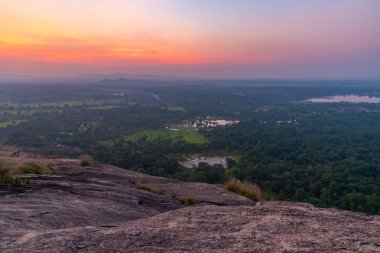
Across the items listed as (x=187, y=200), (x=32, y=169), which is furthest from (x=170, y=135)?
(x=187, y=200)

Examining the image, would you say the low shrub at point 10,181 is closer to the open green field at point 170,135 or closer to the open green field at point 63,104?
the open green field at point 170,135

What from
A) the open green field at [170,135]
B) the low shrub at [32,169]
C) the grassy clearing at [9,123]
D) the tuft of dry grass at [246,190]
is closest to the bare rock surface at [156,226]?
the low shrub at [32,169]

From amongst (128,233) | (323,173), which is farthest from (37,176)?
(323,173)

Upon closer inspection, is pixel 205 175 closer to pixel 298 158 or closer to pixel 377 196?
pixel 377 196

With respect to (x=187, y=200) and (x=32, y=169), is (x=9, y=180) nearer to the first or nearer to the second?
(x=32, y=169)

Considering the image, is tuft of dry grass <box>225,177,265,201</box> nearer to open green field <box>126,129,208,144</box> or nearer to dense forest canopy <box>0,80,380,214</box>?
dense forest canopy <box>0,80,380,214</box>

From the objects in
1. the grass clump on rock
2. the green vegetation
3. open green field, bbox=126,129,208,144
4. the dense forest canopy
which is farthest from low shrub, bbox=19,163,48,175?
open green field, bbox=126,129,208,144
